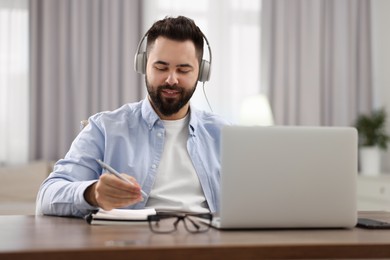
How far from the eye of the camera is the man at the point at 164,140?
1897 millimetres

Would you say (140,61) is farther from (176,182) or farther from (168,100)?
(176,182)

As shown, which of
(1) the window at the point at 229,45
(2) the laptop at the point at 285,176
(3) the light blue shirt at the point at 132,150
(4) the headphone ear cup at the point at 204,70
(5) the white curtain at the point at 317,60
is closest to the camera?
(2) the laptop at the point at 285,176

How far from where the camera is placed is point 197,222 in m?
1.40

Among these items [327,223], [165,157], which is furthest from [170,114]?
[327,223]

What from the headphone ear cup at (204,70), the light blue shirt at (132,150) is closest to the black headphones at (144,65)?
the headphone ear cup at (204,70)

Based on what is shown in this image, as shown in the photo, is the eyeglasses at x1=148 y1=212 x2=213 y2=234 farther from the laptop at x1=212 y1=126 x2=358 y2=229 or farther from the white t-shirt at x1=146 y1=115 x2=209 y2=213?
the white t-shirt at x1=146 y1=115 x2=209 y2=213

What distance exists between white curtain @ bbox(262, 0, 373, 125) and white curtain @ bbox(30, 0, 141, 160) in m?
1.13

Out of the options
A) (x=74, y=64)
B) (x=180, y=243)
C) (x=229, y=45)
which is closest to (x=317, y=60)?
(x=229, y=45)

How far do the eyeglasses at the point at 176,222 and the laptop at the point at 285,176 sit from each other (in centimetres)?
4

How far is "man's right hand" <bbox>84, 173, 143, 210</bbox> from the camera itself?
4.47 ft

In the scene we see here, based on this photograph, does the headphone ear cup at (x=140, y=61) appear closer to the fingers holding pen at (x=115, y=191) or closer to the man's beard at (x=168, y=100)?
the man's beard at (x=168, y=100)

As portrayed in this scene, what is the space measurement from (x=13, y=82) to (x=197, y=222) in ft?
10.6

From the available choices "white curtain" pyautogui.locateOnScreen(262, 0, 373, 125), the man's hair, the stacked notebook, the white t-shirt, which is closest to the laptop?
the stacked notebook

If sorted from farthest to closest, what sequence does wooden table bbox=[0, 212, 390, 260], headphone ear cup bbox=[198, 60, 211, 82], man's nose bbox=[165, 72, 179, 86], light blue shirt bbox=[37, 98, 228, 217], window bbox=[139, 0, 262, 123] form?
1. window bbox=[139, 0, 262, 123]
2. headphone ear cup bbox=[198, 60, 211, 82]
3. man's nose bbox=[165, 72, 179, 86]
4. light blue shirt bbox=[37, 98, 228, 217]
5. wooden table bbox=[0, 212, 390, 260]
